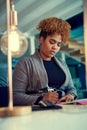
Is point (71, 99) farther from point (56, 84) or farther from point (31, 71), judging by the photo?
point (31, 71)

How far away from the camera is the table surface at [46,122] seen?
0.80 meters

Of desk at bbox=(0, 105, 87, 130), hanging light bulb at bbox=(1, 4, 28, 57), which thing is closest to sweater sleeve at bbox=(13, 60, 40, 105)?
hanging light bulb at bbox=(1, 4, 28, 57)

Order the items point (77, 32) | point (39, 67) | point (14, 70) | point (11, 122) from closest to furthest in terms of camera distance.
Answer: point (11, 122)
point (14, 70)
point (39, 67)
point (77, 32)

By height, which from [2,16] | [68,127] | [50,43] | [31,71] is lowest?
[68,127]

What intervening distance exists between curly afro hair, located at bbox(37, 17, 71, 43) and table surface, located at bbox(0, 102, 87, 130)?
695mm

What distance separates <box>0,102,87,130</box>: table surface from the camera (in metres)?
0.80

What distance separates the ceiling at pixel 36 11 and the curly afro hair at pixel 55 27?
3cm

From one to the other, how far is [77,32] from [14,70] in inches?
22.3

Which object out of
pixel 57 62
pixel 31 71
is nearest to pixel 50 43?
pixel 57 62

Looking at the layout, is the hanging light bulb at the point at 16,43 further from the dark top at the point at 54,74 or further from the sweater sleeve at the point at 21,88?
the dark top at the point at 54,74

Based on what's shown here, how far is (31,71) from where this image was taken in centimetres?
143

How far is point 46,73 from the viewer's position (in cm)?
148

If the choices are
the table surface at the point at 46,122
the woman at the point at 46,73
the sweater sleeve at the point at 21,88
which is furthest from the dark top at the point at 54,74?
the table surface at the point at 46,122

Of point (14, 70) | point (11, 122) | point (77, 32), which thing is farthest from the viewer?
point (77, 32)
